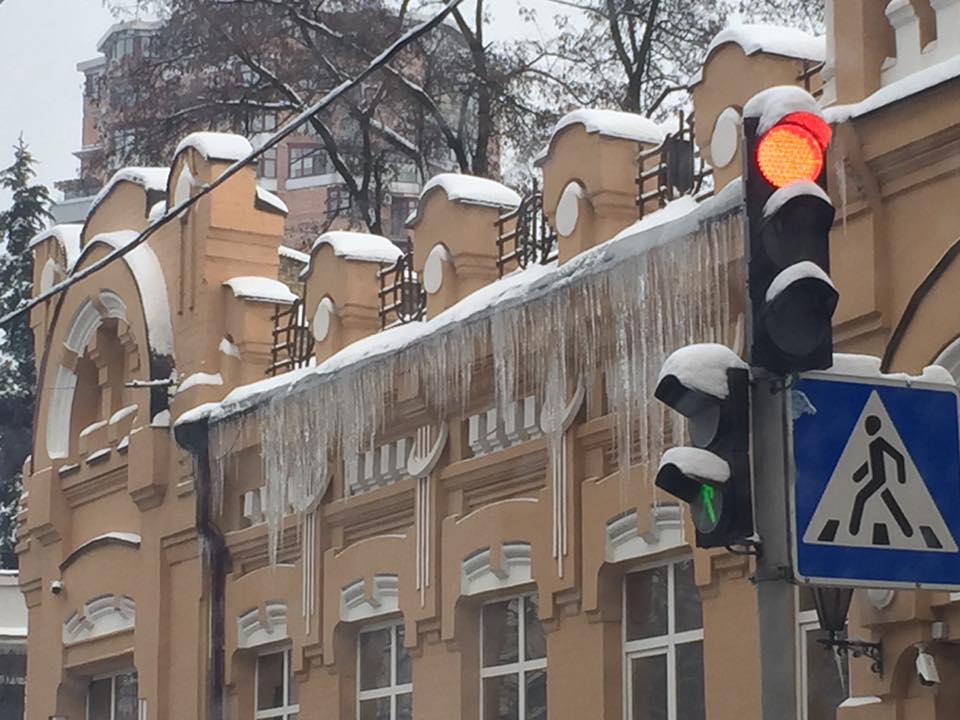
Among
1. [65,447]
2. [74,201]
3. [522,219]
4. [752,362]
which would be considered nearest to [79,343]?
[65,447]

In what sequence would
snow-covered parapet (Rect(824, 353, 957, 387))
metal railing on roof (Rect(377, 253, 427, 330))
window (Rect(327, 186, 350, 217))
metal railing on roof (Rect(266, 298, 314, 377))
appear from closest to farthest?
snow-covered parapet (Rect(824, 353, 957, 387)) < metal railing on roof (Rect(377, 253, 427, 330)) < metal railing on roof (Rect(266, 298, 314, 377)) < window (Rect(327, 186, 350, 217))

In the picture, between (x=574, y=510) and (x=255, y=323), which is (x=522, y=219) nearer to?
(x=574, y=510)

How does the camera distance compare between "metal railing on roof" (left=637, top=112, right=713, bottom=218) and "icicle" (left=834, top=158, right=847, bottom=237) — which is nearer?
"icicle" (left=834, top=158, right=847, bottom=237)

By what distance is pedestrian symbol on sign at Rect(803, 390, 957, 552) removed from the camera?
273 inches

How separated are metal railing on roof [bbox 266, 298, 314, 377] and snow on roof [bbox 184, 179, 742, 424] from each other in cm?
33

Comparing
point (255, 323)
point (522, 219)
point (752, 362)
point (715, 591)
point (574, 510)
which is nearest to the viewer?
point (752, 362)

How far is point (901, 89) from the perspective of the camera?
38.4 feet

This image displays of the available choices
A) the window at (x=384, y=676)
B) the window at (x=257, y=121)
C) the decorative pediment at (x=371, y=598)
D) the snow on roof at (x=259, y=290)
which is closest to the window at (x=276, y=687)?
the window at (x=384, y=676)

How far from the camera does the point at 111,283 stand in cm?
2164

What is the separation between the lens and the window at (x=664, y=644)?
1389 centimetres

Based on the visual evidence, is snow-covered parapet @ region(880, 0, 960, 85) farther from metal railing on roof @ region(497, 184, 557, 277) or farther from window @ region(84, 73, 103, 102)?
window @ region(84, 73, 103, 102)

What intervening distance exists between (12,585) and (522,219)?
2014 centimetres

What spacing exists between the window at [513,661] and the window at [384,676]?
1020 millimetres

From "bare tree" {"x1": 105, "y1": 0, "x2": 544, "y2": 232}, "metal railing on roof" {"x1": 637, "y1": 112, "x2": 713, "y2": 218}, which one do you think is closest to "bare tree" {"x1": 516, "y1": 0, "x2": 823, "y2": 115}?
"bare tree" {"x1": 105, "y1": 0, "x2": 544, "y2": 232}
